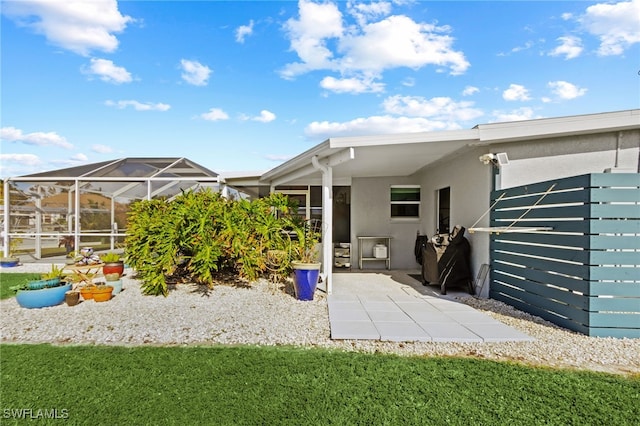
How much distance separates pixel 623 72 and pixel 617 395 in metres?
7.16

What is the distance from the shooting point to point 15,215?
35.0 feet

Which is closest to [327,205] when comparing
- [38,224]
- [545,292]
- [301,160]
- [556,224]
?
[301,160]

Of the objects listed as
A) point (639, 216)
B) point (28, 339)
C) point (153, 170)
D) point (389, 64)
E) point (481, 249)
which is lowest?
point (28, 339)

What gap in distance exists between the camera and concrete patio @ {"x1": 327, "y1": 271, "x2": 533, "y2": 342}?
13.5 ft

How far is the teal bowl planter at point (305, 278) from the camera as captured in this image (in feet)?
19.3

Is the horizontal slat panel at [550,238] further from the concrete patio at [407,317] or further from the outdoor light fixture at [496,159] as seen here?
the concrete patio at [407,317]

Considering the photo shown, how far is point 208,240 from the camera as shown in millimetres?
6277

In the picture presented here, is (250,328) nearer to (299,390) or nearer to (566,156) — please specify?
(299,390)

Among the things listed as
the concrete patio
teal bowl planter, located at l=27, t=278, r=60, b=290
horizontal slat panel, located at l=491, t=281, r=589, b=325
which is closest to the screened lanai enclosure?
teal bowl planter, located at l=27, t=278, r=60, b=290

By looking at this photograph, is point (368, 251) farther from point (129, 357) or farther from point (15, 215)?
point (15, 215)

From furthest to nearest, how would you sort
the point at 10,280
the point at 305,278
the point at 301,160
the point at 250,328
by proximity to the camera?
the point at 10,280
the point at 301,160
the point at 305,278
the point at 250,328

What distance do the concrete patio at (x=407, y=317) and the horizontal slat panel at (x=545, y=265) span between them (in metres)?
1.04

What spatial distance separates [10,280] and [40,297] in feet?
12.5

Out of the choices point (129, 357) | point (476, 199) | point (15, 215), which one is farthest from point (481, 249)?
point (15, 215)
